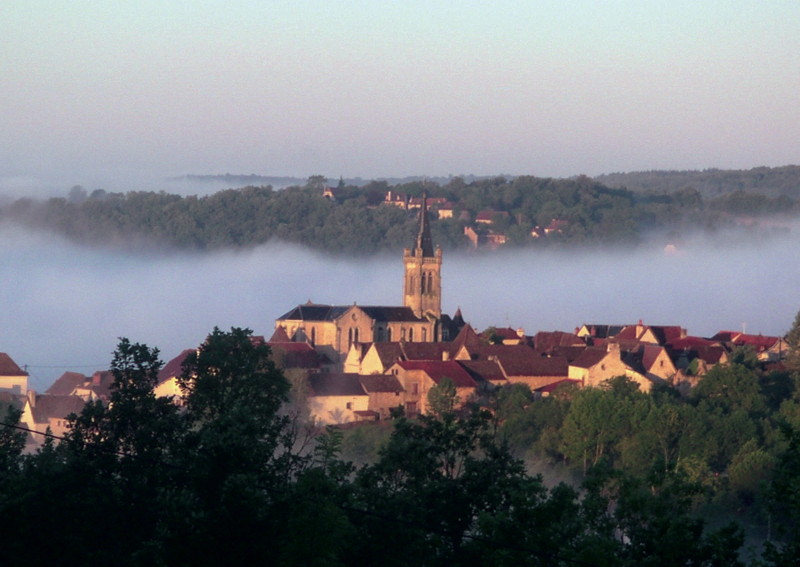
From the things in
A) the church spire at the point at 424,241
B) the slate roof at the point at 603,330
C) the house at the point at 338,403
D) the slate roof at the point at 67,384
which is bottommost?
the slate roof at the point at 67,384

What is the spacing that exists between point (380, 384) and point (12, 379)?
684 inches

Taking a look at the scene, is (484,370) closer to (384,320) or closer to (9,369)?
(384,320)

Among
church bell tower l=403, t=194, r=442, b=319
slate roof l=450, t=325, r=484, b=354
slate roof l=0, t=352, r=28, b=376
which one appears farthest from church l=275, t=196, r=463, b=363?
slate roof l=0, t=352, r=28, b=376

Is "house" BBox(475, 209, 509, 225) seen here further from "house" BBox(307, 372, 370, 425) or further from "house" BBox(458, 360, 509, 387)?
"house" BBox(307, 372, 370, 425)

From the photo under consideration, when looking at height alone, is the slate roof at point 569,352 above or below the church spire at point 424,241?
below

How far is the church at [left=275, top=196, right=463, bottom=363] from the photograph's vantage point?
80000 mm

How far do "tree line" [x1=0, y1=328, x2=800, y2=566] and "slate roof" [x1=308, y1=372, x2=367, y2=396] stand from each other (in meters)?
34.6

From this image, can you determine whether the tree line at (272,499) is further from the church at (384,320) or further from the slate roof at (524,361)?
the church at (384,320)

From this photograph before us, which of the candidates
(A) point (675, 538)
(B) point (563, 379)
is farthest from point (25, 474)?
(B) point (563, 379)

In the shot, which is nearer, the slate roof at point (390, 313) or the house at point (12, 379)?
the house at point (12, 379)

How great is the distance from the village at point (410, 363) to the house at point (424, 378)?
0.04 m

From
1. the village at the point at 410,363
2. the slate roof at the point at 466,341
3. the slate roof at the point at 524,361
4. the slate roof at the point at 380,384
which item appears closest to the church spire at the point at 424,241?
the village at the point at 410,363

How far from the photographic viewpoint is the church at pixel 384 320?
262 feet

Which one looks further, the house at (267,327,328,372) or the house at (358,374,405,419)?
the house at (267,327,328,372)
